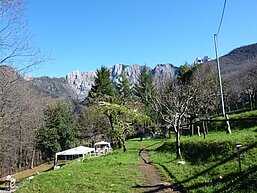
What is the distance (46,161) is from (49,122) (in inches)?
228

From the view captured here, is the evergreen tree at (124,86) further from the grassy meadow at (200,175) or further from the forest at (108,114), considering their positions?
the grassy meadow at (200,175)

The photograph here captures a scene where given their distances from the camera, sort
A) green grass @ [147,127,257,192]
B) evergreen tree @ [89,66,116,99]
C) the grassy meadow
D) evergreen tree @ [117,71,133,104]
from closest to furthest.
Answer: green grass @ [147,127,257,192] < the grassy meadow < evergreen tree @ [89,66,116,99] < evergreen tree @ [117,71,133,104]

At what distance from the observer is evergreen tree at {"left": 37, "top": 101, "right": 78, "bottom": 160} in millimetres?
42844

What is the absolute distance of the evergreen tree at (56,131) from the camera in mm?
42844

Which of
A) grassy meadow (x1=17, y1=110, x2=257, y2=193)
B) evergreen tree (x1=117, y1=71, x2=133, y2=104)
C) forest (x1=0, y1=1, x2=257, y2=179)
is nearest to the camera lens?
grassy meadow (x1=17, y1=110, x2=257, y2=193)

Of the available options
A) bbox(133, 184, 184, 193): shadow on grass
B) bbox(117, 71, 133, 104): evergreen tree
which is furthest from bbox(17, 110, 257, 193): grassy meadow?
bbox(117, 71, 133, 104): evergreen tree

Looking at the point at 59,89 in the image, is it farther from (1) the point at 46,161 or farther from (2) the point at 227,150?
(2) the point at 227,150

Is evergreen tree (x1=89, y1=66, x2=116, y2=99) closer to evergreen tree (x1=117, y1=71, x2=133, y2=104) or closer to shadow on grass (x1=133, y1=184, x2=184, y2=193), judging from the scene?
evergreen tree (x1=117, y1=71, x2=133, y2=104)

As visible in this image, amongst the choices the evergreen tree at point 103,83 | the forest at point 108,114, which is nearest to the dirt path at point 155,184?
the forest at point 108,114

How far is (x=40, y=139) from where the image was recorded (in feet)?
141

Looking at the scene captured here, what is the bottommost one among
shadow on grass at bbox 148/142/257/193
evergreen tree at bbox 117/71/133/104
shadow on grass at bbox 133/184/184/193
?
shadow on grass at bbox 133/184/184/193

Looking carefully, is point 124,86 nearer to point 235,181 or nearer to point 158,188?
point 158,188

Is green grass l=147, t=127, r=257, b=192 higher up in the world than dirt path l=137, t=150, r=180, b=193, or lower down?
higher up

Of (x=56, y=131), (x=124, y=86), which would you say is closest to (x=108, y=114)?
(x=56, y=131)
